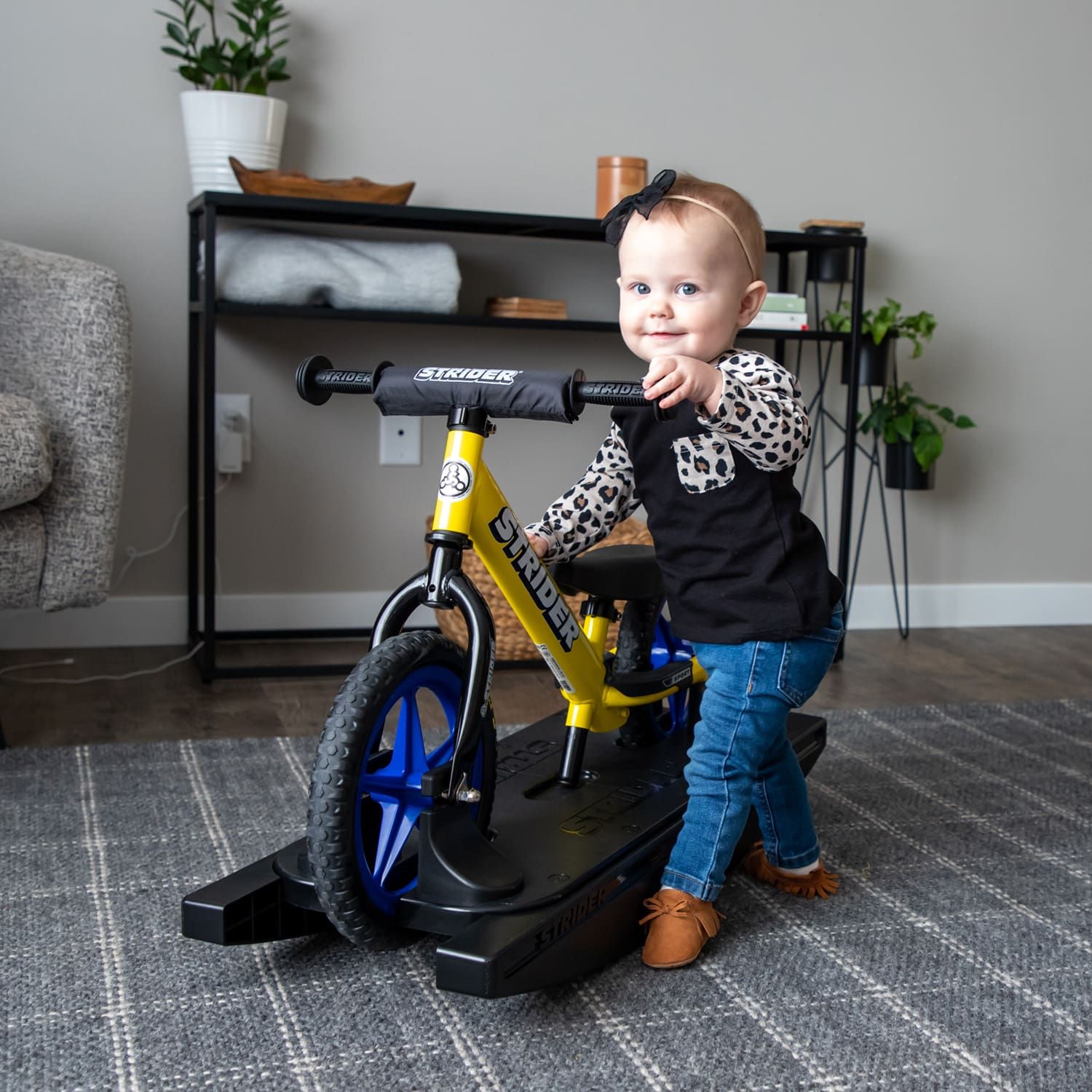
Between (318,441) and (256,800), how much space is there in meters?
1.06

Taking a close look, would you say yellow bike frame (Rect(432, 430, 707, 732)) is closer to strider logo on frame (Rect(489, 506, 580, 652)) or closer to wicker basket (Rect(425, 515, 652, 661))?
strider logo on frame (Rect(489, 506, 580, 652))

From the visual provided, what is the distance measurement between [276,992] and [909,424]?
1.91 meters

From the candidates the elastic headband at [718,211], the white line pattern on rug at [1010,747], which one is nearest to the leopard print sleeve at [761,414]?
the elastic headband at [718,211]

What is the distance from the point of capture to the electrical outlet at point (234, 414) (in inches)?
95.8

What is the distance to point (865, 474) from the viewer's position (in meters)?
2.87

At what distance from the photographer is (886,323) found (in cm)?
252

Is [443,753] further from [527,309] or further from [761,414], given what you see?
[527,309]

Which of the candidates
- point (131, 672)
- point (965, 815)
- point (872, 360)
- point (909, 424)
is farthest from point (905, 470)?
point (131, 672)

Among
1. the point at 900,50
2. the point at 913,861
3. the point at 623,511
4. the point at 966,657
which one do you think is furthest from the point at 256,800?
the point at 900,50

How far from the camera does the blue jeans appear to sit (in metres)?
1.24

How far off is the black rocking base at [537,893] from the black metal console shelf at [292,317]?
37.4 inches

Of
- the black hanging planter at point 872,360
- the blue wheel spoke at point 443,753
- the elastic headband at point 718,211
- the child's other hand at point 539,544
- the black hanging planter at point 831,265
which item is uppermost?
the black hanging planter at point 831,265

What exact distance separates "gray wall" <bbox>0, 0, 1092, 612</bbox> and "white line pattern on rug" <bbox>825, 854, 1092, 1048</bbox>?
1.40m

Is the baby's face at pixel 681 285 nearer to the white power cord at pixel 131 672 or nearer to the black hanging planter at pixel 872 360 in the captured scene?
the white power cord at pixel 131 672
